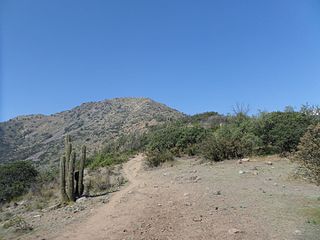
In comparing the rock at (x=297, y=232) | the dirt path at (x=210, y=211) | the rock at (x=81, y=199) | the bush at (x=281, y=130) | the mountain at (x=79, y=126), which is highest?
the mountain at (x=79, y=126)

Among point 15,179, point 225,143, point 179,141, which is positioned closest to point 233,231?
point 225,143

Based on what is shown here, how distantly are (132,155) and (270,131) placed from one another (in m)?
15.7

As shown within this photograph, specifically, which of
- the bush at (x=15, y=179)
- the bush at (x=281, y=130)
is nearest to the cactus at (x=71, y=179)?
the bush at (x=15, y=179)

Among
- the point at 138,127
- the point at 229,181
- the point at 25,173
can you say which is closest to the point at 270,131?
the point at 229,181

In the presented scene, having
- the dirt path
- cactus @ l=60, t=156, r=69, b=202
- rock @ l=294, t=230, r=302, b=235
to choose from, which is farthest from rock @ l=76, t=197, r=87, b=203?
rock @ l=294, t=230, r=302, b=235

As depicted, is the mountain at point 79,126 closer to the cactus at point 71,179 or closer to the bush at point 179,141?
the bush at point 179,141

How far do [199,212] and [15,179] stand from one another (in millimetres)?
20630

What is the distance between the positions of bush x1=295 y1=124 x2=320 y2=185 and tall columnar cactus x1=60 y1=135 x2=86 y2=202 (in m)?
9.91

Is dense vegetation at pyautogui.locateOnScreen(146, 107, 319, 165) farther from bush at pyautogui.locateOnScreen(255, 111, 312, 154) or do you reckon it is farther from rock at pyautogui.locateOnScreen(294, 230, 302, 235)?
rock at pyautogui.locateOnScreen(294, 230, 302, 235)

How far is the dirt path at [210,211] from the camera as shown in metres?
10.2

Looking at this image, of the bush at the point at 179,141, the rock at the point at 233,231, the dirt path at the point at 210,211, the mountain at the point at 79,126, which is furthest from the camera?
the mountain at the point at 79,126

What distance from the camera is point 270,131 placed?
1021 inches

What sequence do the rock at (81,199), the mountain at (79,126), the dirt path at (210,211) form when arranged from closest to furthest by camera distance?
the dirt path at (210,211) < the rock at (81,199) < the mountain at (79,126)

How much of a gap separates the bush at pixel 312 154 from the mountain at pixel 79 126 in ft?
144
